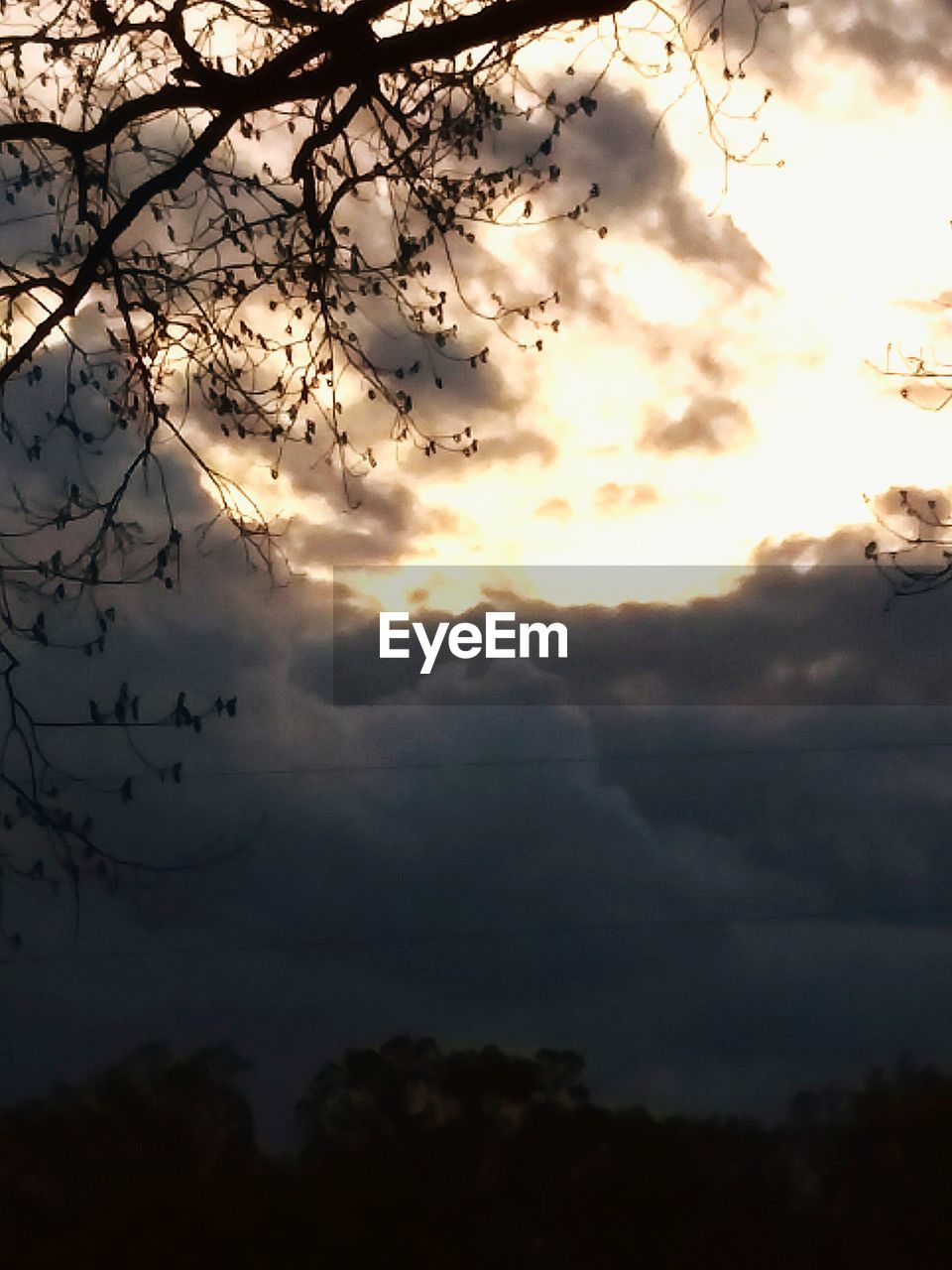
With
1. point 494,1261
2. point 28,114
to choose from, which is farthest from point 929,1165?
point 28,114

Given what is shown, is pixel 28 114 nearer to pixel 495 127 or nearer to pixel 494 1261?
pixel 495 127

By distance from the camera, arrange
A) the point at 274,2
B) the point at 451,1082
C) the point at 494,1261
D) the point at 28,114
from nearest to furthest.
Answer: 1. the point at 274,2
2. the point at 28,114
3. the point at 494,1261
4. the point at 451,1082

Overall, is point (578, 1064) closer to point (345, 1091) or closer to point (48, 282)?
point (345, 1091)

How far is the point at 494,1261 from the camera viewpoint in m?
7.08

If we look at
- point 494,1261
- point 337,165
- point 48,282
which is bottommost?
point 494,1261

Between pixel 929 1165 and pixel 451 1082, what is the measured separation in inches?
103

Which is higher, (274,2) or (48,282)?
(274,2)

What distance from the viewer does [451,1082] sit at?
25.0 ft

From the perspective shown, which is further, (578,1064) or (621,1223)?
(578,1064)

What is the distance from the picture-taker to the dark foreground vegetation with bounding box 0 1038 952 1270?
688cm

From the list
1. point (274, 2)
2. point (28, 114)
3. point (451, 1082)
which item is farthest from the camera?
point (451, 1082)

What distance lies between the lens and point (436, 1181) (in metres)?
7.18

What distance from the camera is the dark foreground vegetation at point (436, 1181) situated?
6883mm

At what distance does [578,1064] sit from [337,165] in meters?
4.84
